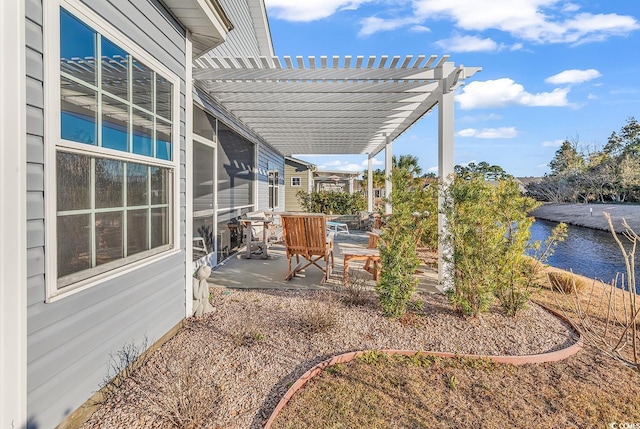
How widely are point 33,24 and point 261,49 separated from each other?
10.2m

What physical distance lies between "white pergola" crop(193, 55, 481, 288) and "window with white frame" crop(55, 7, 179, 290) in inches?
76.6

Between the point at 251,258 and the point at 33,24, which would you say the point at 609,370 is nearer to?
the point at 33,24

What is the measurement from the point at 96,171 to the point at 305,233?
3.15 meters

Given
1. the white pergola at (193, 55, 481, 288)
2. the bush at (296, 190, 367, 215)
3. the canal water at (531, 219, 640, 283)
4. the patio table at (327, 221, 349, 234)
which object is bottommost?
the canal water at (531, 219, 640, 283)

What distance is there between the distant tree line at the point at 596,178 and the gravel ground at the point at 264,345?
27.8 m

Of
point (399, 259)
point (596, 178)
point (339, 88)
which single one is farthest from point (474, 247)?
point (596, 178)

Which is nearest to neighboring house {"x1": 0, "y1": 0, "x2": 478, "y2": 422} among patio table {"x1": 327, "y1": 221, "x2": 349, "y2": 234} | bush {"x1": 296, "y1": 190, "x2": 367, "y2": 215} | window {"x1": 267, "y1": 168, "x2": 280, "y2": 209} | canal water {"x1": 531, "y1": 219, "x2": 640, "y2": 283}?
patio table {"x1": 327, "y1": 221, "x2": 349, "y2": 234}

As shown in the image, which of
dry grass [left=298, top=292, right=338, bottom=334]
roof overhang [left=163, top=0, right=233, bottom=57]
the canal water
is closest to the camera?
roof overhang [left=163, top=0, right=233, bottom=57]

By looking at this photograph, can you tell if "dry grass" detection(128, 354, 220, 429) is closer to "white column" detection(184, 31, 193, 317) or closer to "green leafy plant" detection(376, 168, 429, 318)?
"white column" detection(184, 31, 193, 317)

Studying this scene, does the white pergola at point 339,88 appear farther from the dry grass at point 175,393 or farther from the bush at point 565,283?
the dry grass at point 175,393

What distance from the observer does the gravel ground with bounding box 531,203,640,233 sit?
56.6 ft

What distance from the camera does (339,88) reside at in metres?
5.30

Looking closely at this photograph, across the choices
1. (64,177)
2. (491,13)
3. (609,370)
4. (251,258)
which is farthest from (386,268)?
(491,13)
